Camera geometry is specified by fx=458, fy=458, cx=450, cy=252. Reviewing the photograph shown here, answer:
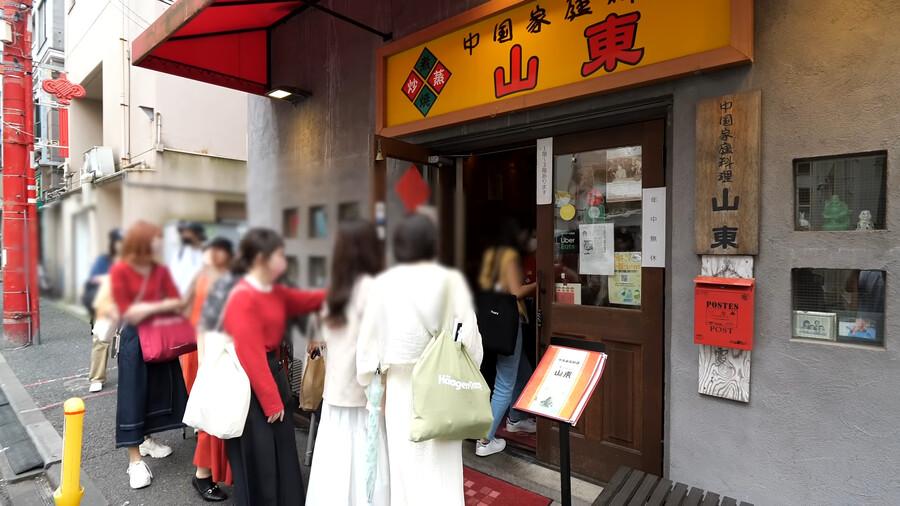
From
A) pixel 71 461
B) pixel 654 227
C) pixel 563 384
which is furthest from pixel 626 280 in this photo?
pixel 71 461

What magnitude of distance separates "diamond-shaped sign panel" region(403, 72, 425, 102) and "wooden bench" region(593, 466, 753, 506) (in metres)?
2.45

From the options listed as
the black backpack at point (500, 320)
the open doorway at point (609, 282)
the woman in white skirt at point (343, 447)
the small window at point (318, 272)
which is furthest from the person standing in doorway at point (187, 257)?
the open doorway at point (609, 282)

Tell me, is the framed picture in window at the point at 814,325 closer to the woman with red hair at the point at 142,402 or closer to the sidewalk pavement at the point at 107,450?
A: the sidewalk pavement at the point at 107,450

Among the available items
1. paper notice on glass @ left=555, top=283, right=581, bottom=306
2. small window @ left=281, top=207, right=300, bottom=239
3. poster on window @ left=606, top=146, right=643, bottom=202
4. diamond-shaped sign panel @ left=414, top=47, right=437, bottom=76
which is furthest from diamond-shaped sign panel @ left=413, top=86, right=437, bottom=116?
small window @ left=281, top=207, right=300, bottom=239

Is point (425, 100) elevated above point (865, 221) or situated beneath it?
elevated above

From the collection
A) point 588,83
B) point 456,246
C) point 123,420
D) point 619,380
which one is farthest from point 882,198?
point 123,420

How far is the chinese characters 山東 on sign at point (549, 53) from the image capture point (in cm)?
237

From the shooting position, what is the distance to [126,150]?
1.89 feet

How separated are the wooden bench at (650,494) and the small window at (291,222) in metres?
2.15

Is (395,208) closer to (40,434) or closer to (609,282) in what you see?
(609,282)

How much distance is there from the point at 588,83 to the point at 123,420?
154 inches

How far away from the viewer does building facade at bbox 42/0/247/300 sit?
48 centimetres

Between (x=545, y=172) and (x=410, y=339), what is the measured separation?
65.3 inches

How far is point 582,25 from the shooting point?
279 centimetres
